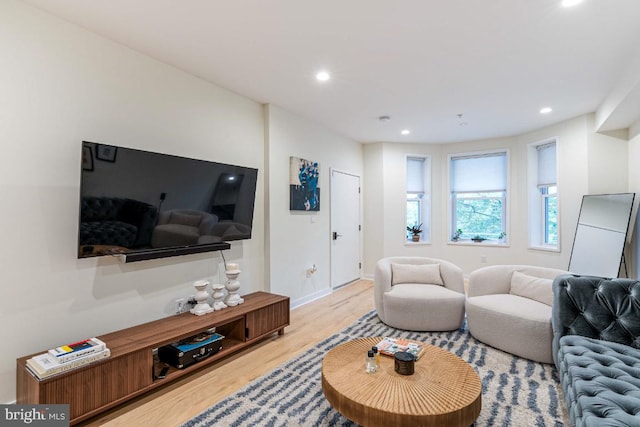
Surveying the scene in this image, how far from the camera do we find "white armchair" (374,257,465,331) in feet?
10.8

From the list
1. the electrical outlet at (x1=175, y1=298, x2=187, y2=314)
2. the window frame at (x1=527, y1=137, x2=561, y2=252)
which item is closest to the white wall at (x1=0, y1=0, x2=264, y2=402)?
the electrical outlet at (x1=175, y1=298, x2=187, y2=314)

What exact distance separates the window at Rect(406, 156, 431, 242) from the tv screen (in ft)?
11.7

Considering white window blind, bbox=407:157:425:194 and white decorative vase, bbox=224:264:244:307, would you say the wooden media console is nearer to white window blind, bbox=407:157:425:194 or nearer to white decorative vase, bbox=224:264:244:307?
white decorative vase, bbox=224:264:244:307

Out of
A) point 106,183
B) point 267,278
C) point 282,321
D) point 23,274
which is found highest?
point 106,183

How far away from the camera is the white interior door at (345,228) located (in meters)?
5.04

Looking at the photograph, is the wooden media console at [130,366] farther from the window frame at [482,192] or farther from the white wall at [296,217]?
the window frame at [482,192]

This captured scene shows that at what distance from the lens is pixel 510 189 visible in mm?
5371

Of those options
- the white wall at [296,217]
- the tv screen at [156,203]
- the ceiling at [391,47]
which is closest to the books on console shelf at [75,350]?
the tv screen at [156,203]

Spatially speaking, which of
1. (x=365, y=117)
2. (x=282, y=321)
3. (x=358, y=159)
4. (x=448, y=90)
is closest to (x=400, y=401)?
(x=282, y=321)

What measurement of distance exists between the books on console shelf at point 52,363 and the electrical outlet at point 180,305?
0.90 meters

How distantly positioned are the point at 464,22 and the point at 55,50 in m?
2.78

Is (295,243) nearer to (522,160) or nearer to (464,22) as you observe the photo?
(464,22)

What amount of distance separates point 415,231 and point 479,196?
1.28 m

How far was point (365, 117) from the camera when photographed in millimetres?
4305
